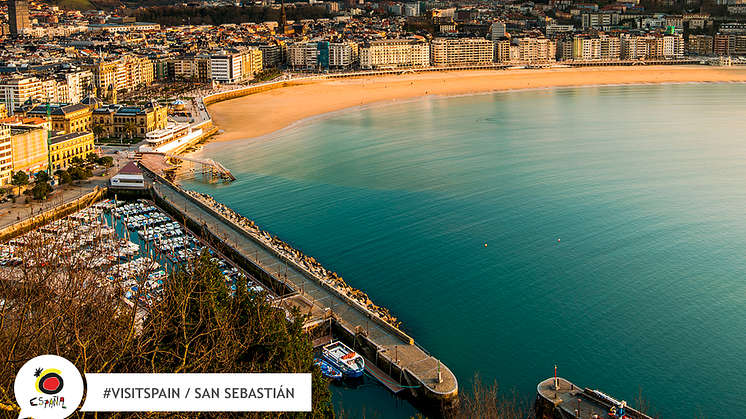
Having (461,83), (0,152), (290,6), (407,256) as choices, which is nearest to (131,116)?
(0,152)

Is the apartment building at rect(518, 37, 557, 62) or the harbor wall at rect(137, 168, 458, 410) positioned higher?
the apartment building at rect(518, 37, 557, 62)

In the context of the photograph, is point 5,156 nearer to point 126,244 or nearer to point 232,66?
point 126,244

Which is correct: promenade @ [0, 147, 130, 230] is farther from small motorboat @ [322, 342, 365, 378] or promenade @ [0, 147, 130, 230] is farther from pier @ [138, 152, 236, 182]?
small motorboat @ [322, 342, 365, 378]

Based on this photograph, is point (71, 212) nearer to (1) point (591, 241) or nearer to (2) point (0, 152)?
(2) point (0, 152)

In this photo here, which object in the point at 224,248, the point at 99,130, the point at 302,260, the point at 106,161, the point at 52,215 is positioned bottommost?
the point at 302,260

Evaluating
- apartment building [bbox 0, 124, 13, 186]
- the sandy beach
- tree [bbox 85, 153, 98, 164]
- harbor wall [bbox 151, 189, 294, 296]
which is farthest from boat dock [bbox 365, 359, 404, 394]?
the sandy beach

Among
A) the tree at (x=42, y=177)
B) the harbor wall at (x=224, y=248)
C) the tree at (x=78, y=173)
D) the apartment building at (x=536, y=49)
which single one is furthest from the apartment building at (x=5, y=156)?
the apartment building at (x=536, y=49)

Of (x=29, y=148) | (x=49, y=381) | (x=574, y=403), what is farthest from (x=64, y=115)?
(x=49, y=381)
